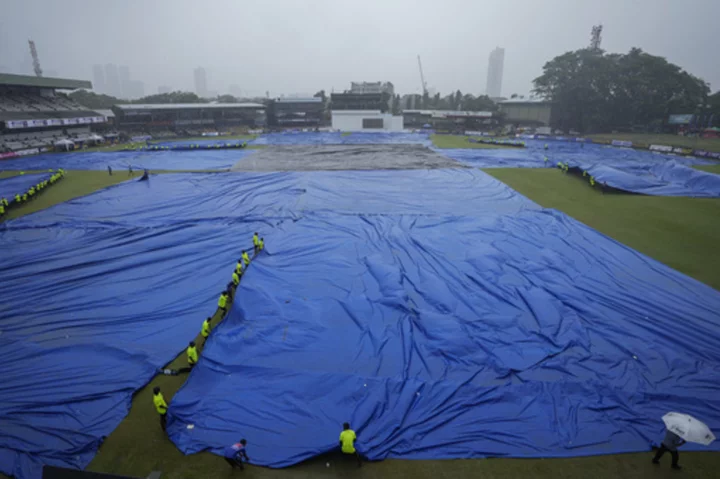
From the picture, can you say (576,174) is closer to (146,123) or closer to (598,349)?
(598,349)

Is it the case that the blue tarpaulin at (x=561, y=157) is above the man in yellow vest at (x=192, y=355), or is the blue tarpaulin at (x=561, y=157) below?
above

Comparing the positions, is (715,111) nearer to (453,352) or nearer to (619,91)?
(619,91)

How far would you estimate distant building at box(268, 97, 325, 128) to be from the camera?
74.1 meters

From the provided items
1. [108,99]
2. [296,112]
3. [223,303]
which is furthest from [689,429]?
[108,99]

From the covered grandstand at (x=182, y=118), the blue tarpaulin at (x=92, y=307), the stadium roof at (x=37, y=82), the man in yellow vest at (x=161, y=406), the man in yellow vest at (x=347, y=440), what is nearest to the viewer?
the man in yellow vest at (x=347, y=440)

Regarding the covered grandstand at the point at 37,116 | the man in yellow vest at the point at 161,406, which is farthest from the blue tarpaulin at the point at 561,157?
the covered grandstand at the point at 37,116

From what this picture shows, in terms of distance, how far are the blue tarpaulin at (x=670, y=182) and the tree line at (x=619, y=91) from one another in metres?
40.7

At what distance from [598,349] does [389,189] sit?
16.8 metres

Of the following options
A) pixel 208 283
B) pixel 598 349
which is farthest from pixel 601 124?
pixel 208 283

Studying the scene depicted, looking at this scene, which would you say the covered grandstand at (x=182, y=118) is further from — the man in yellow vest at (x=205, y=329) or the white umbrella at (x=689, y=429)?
the white umbrella at (x=689, y=429)

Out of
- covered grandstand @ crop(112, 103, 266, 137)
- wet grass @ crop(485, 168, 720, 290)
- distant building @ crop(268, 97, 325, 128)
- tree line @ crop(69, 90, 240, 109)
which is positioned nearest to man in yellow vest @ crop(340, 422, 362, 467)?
wet grass @ crop(485, 168, 720, 290)

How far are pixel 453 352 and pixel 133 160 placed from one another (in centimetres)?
3977

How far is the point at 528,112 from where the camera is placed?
7006cm

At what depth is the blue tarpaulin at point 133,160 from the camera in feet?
109
